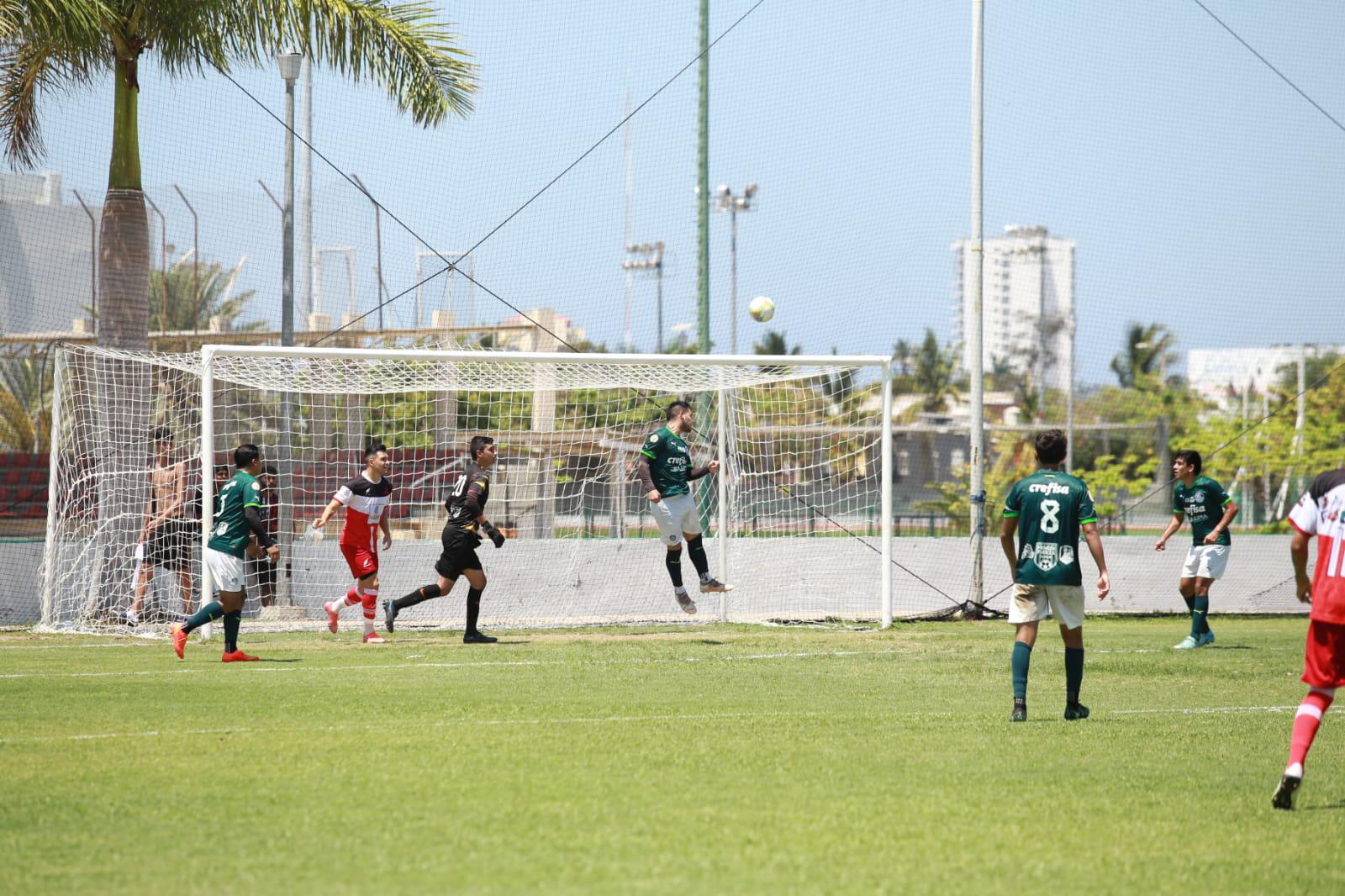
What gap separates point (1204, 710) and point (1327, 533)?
10.2 feet

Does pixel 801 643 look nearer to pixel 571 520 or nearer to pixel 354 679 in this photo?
pixel 354 679

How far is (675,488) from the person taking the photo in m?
14.3

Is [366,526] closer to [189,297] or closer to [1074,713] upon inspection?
[1074,713]

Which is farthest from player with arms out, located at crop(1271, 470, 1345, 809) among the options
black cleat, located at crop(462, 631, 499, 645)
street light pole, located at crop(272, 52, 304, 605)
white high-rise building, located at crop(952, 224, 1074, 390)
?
white high-rise building, located at crop(952, 224, 1074, 390)

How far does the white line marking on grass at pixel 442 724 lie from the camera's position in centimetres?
770

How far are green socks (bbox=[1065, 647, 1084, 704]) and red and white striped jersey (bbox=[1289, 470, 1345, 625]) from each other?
7.55ft

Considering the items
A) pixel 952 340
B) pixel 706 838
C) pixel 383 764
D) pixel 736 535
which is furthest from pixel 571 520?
pixel 952 340

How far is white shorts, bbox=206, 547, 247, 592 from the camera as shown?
11.9m

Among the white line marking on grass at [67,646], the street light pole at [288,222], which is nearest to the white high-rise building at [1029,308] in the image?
the street light pole at [288,222]

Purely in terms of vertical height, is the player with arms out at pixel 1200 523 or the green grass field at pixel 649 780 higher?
the player with arms out at pixel 1200 523

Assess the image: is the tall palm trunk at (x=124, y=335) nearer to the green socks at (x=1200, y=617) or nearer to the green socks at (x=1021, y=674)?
the green socks at (x=1021, y=674)

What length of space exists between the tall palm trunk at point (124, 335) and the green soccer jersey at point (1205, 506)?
38.8ft

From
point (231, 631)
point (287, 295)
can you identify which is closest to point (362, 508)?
point (231, 631)

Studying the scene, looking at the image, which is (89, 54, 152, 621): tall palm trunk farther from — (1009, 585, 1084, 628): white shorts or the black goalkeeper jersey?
(1009, 585, 1084, 628): white shorts
